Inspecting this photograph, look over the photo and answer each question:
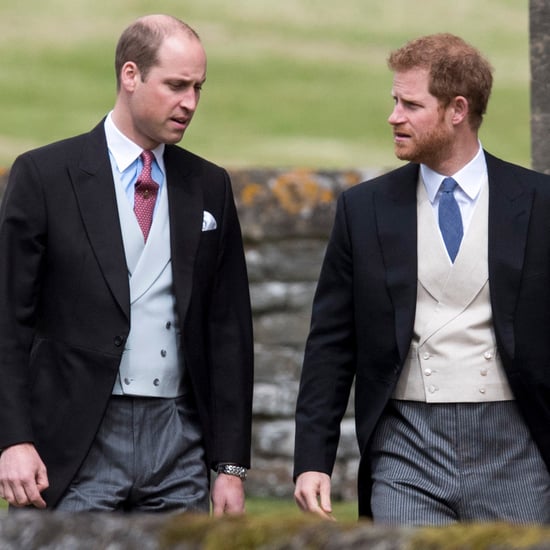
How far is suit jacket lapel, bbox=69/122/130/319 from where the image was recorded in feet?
16.1

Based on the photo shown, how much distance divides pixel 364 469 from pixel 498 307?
1.96 feet

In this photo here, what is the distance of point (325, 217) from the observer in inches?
316

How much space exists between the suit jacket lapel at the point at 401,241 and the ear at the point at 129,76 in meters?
0.74

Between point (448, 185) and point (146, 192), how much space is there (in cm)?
83

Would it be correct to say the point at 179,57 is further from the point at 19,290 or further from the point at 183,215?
the point at 19,290

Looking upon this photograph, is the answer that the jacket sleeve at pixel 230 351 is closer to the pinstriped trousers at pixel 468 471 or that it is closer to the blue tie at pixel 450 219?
the pinstriped trousers at pixel 468 471

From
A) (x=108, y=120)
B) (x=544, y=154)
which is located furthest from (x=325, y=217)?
(x=108, y=120)

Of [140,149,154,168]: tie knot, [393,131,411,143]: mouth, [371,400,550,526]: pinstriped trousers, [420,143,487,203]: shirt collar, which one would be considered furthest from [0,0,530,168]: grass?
[371,400,550,526]: pinstriped trousers

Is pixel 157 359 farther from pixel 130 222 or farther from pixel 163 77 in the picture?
pixel 163 77

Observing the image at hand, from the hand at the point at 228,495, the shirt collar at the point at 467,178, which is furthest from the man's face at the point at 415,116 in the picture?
the hand at the point at 228,495

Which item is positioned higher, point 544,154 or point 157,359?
Answer: point 544,154

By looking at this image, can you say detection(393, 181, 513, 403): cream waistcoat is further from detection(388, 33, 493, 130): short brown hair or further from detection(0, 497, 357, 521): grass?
detection(0, 497, 357, 521): grass

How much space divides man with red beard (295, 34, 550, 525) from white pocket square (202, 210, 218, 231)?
34 centimetres

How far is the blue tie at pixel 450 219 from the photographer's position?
16.2 ft
